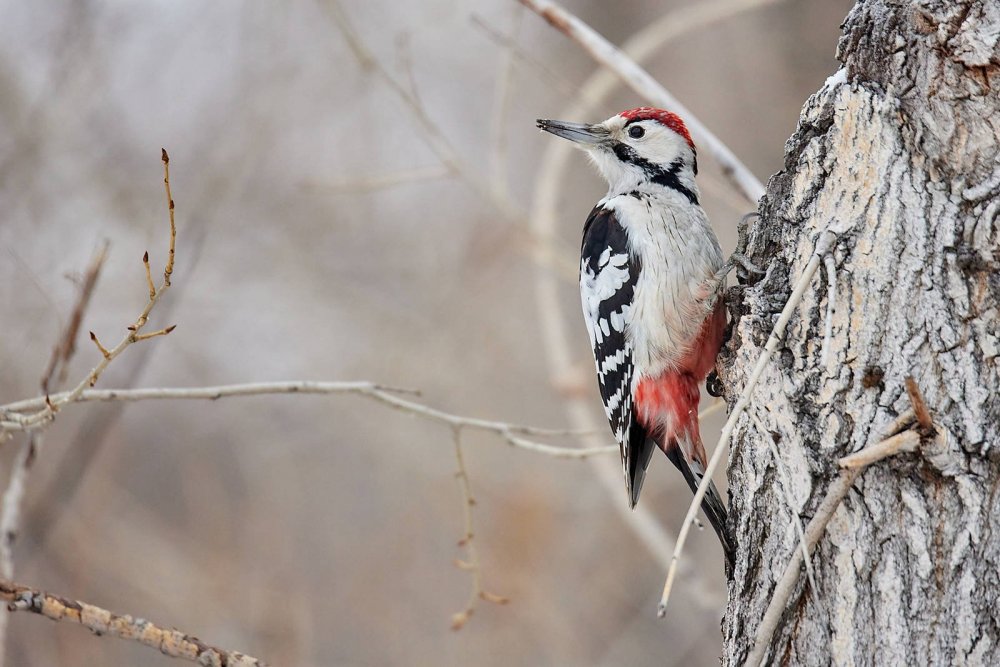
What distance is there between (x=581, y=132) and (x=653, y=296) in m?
0.82

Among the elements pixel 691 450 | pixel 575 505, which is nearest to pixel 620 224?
pixel 691 450

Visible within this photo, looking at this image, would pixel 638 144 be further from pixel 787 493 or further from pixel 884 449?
pixel 884 449

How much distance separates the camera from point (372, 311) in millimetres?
6762

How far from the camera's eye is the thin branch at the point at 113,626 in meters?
1.79

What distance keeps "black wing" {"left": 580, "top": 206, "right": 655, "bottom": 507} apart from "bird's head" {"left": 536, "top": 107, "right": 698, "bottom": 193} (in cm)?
25

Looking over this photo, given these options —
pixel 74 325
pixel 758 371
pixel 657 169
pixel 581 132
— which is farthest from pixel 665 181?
pixel 74 325

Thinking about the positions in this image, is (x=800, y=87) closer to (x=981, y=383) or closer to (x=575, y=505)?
(x=575, y=505)

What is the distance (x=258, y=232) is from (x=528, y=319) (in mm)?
2123


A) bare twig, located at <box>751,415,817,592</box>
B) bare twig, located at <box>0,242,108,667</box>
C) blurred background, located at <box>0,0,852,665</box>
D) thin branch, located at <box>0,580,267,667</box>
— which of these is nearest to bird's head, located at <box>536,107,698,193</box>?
blurred background, located at <box>0,0,852,665</box>

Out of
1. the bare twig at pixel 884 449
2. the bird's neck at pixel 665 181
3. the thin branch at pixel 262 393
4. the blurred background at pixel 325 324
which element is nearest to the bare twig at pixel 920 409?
the bare twig at pixel 884 449

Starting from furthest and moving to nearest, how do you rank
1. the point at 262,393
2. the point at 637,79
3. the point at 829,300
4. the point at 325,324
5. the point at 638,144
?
the point at 325,324 < the point at 638,144 < the point at 637,79 < the point at 262,393 < the point at 829,300

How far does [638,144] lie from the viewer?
333cm

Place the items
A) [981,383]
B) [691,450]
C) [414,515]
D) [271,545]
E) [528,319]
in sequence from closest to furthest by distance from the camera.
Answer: [981,383] → [691,450] → [271,545] → [414,515] → [528,319]

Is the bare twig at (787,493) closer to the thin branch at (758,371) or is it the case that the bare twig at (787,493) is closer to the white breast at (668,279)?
the thin branch at (758,371)
